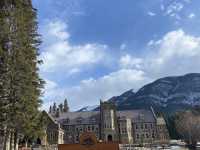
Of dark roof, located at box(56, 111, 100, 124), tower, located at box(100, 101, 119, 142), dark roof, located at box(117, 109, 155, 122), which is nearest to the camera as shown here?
tower, located at box(100, 101, 119, 142)

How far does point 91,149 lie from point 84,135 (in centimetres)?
144

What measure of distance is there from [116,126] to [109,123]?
252 centimetres

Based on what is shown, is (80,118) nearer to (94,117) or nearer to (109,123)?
(94,117)

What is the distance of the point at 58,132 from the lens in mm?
91312

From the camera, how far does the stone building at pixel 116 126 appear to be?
320ft

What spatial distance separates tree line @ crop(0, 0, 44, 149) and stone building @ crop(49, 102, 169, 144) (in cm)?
6695

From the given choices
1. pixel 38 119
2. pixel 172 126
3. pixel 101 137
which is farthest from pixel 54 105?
pixel 38 119

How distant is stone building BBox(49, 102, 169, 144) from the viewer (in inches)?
A: 3839

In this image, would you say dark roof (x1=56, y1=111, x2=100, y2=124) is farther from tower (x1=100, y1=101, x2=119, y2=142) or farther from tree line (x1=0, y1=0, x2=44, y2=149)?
tree line (x1=0, y1=0, x2=44, y2=149)

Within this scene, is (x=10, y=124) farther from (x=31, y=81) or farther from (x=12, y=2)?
(x=12, y=2)

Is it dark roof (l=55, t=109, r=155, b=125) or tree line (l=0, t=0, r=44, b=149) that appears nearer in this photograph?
tree line (l=0, t=0, r=44, b=149)

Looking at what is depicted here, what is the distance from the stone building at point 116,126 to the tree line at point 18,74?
66.9 metres

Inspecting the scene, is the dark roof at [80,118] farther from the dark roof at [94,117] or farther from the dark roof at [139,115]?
the dark roof at [139,115]

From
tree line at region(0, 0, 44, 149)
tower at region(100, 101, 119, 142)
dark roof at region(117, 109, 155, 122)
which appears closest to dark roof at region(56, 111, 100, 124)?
tower at region(100, 101, 119, 142)
